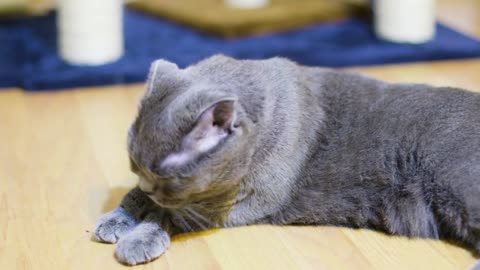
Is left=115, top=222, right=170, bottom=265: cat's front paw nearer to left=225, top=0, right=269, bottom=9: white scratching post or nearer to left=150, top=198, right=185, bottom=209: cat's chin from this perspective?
left=150, top=198, right=185, bottom=209: cat's chin

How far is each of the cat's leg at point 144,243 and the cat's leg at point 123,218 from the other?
1.5 inches

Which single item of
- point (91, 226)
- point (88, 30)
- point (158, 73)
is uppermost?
point (158, 73)

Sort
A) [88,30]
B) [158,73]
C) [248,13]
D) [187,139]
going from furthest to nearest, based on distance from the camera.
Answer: [248,13] → [88,30] → [158,73] → [187,139]

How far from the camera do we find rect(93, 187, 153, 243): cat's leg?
1.66 m

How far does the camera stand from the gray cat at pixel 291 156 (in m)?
1.51

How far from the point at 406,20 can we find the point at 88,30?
1.22 meters

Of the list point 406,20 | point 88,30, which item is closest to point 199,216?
point 88,30

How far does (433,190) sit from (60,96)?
148 centimetres

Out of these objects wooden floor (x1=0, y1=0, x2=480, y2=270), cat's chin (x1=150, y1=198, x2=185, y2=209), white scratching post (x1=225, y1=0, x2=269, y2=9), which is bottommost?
wooden floor (x1=0, y1=0, x2=480, y2=270)

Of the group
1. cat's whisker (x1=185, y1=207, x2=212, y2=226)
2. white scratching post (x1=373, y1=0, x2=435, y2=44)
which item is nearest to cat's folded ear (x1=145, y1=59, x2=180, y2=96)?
cat's whisker (x1=185, y1=207, x2=212, y2=226)

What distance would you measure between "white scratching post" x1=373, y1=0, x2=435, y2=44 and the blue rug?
0.17 feet

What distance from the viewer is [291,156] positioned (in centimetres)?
168

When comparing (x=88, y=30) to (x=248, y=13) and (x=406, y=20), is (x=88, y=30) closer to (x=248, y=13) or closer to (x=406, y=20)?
(x=248, y=13)

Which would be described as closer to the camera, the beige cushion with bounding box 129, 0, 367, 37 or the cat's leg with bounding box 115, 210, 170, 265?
the cat's leg with bounding box 115, 210, 170, 265
